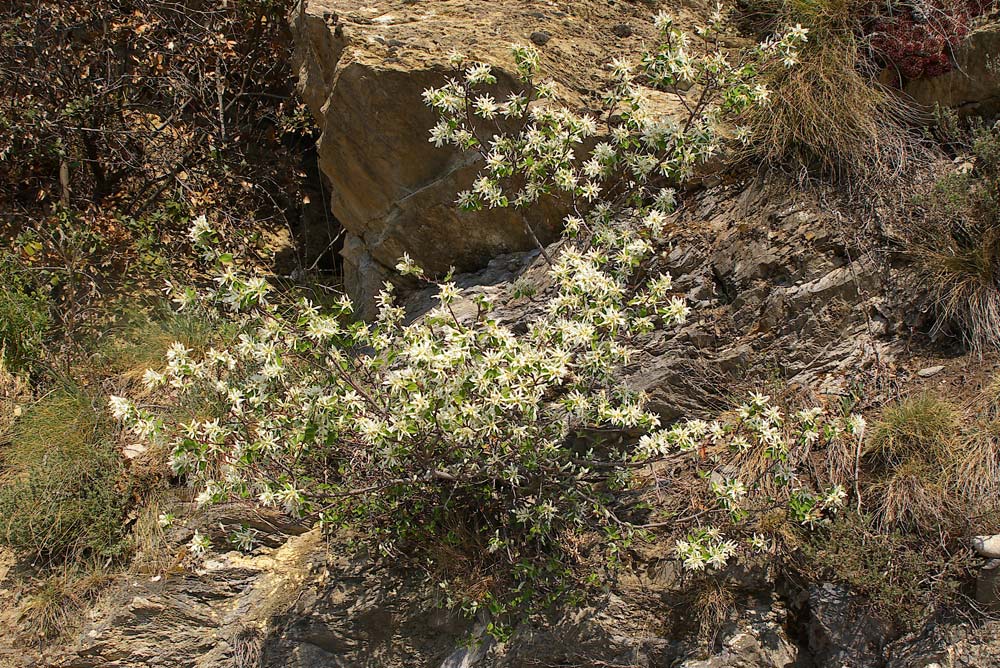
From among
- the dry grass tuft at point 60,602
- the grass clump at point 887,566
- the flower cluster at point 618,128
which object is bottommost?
the dry grass tuft at point 60,602

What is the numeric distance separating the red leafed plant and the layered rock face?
1316 millimetres

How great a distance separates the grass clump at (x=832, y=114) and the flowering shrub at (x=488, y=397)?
28 centimetres

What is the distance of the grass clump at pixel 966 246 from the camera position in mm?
4004

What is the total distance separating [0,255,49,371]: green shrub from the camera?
5.46m

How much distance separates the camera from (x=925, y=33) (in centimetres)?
448

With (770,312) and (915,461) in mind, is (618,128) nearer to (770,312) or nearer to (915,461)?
(770,312)

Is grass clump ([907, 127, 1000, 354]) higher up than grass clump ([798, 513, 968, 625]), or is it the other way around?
grass clump ([907, 127, 1000, 354])

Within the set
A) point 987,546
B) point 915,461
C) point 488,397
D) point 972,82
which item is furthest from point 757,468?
point 972,82

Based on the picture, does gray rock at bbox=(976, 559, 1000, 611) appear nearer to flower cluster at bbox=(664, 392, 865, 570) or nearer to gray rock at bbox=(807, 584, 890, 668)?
gray rock at bbox=(807, 584, 890, 668)

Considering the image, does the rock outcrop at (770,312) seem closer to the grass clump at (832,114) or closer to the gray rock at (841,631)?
the grass clump at (832,114)

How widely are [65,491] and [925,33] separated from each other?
216 inches

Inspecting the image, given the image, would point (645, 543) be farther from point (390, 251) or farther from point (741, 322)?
point (390, 251)

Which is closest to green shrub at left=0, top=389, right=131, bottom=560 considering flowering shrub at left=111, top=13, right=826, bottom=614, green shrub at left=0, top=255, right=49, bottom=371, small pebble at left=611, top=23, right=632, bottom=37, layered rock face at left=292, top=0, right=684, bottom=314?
green shrub at left=0, top=255, right=49, bottom=371

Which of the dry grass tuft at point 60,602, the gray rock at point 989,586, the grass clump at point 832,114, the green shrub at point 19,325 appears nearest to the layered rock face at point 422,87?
the grass clump at point 832,114
